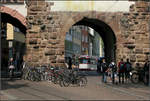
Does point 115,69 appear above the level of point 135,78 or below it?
above

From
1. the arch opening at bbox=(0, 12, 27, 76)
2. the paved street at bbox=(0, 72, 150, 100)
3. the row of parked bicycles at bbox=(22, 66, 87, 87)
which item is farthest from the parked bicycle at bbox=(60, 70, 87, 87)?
the arch opening at bbox=(0, 12, 27, 76)

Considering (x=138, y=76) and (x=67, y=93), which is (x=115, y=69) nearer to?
(x=138, y=76)

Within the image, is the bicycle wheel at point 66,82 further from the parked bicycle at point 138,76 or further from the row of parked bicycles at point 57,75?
the parked bicycle at point 138,76

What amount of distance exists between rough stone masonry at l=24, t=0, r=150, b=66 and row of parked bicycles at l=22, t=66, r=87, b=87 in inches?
63.2

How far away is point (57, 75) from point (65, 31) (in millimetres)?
4857

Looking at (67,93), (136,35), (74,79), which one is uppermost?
(136,35)

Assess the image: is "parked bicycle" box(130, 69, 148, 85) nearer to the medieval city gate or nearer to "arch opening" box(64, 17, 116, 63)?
the medieval city gate

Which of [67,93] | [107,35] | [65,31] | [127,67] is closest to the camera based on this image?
[67,93]

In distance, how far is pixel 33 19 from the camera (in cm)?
2317

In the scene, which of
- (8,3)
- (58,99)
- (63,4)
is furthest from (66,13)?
(58,99)

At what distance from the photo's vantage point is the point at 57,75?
1931 cm

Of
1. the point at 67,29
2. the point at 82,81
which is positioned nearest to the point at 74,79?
the point at 82,81

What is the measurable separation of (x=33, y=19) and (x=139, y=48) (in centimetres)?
698

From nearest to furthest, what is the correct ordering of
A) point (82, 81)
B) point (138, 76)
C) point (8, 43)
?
point (82, 81) < point (138, 76) < point (8, 43)
